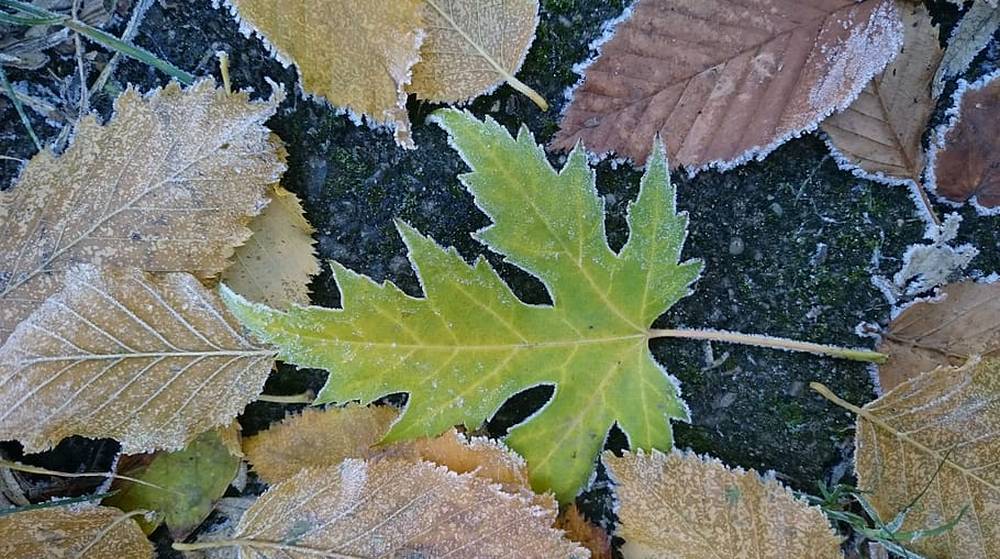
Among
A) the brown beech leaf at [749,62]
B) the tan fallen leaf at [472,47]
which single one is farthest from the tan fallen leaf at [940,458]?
the tan fallen leaf at [472,47]

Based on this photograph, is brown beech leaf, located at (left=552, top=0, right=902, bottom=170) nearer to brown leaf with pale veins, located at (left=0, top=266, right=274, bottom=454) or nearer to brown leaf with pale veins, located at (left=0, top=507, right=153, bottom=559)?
brown leaf with pale veins, located at (left=0, top=266, right=274, bottom=454)

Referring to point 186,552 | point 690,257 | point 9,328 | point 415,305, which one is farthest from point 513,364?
point 9,328

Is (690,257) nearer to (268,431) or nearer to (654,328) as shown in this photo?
(654,328)

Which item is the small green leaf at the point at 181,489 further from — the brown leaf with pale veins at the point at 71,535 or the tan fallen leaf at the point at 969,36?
the tan fallen leaf at the point at 969,36

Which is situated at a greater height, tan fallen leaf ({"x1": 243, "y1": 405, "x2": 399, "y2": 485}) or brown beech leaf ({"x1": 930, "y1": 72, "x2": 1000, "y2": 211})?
brown beech leaf ({"x1": 930, "y1": 72, "x2": 1000, "y2": 211})

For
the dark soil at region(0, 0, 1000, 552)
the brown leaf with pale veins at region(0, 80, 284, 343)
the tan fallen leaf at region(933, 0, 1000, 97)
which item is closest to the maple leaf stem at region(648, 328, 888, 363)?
the dark soil at region(0, 0, 1000, 552)

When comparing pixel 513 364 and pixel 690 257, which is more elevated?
pixel 690 257
